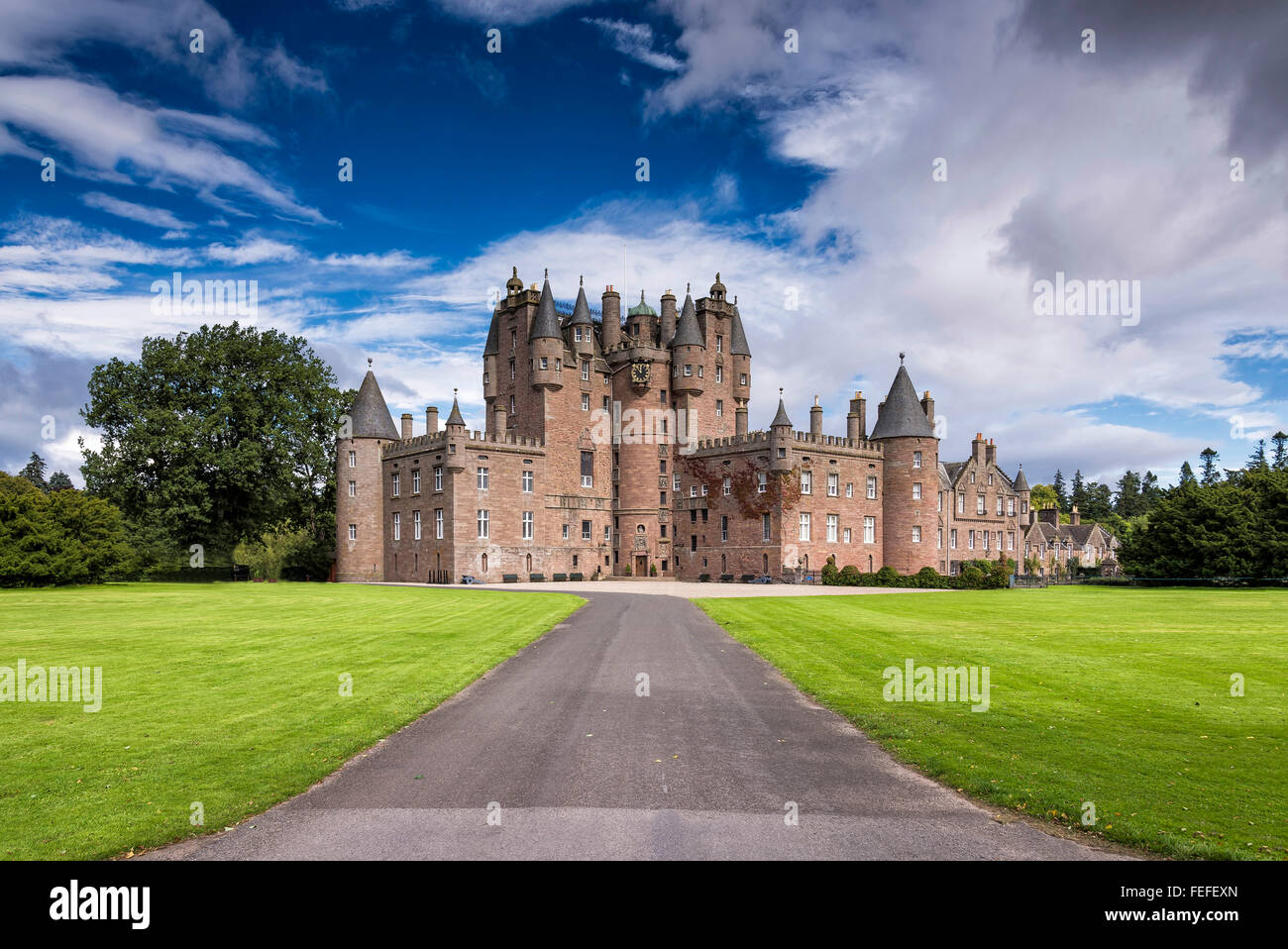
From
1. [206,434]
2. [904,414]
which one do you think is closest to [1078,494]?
[904,414]

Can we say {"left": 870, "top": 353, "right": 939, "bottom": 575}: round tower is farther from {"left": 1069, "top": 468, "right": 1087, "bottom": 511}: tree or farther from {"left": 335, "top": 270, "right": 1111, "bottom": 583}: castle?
{"left": 1069, "top": 468, "right": 1087, "bottom": 511}: tree

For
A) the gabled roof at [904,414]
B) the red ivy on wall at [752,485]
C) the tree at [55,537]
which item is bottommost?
the tree at [55,537]

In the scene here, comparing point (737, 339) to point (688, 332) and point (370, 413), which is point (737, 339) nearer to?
point (688, 332)

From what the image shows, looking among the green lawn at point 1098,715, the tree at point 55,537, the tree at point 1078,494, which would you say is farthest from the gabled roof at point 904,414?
the tree at point 1078,494

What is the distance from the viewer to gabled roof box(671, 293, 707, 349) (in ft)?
241

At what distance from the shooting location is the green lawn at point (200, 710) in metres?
7.90

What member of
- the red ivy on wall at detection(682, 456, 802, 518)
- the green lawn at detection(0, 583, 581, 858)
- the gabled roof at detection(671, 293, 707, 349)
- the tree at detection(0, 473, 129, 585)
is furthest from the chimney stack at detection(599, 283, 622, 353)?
the green lawn at detection(0, 583, 581, 858)

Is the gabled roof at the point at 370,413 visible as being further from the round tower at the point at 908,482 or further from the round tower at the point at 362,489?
the round tower at the point at 908,482

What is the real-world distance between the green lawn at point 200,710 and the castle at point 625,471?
122 ft

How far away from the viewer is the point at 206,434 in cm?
5375

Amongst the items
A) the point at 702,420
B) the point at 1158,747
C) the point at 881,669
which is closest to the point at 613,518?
the point at 702,420

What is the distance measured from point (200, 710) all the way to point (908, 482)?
6305 cm
